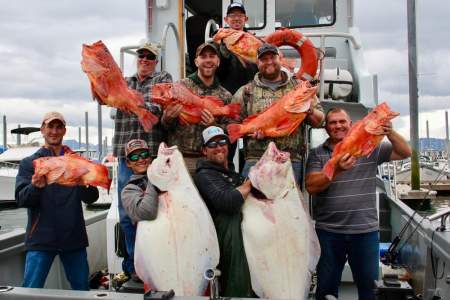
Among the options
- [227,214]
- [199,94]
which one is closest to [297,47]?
[199,94]

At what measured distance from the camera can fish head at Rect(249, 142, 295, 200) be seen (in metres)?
3.21

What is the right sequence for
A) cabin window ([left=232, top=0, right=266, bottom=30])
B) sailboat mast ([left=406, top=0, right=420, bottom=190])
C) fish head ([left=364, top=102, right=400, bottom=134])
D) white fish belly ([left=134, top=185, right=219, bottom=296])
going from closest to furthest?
white fish belly ([left=134, top=185, right=219, bottom=296]) < fish head ([left=364, top=102, right=400, bottom=134]) < cabin window ([left=232, top=0, right=266, bottom=30]) < sailboat mast ([left=406, top=0, right=420, bottom=190])

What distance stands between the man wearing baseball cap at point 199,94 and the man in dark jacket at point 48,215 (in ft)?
3.22

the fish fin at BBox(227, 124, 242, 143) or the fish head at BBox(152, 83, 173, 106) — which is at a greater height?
the fish head at BBox(152, 83, 173, 106)

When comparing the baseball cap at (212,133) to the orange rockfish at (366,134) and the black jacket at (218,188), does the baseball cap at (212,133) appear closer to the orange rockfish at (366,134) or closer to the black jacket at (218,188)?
the black jacket at (218,188)

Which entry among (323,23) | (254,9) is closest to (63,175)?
(254,9)

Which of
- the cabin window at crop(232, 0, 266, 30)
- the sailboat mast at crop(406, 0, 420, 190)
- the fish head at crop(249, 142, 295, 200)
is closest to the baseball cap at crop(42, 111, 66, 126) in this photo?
the fish head at crop(249, 142, 295, 200)

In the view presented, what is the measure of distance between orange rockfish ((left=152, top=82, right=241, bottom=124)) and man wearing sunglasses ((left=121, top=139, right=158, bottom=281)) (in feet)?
1.30

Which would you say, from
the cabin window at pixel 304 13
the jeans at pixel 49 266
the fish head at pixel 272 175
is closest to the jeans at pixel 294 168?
the fish head at pixel 272 175

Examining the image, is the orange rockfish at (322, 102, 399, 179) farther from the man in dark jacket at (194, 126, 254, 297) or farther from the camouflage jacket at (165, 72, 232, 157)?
the camouflage jacket at (165, 72, 232, 157)

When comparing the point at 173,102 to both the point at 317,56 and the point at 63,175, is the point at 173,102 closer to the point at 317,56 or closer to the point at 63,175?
the point at 63,175

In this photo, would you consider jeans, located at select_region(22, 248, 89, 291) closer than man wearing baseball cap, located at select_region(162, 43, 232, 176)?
No

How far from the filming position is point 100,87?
3822mm

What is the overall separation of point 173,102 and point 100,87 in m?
0.58
